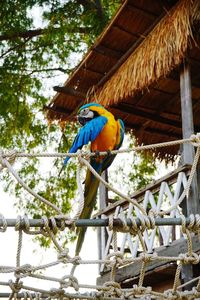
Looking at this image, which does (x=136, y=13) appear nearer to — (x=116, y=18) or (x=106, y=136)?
(x=116, y=18)

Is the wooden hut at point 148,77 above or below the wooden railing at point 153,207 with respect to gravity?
above

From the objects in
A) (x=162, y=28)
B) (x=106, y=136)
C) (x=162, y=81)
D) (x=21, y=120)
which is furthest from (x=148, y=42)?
(x=21, y=120)

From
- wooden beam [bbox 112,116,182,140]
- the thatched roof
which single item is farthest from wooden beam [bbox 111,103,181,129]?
wooden beam [bbox 112,116,182,140]

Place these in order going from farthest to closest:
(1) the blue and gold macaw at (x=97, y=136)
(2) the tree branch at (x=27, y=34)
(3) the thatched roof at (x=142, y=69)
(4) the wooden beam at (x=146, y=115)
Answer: (2) the tree branch at (x=27, y=34) → (4) the wooden beam at (x=146, y=115) → (3) the thatched roof at (x=142, y=69) → (1) the blue and gold macaw at (x=97, y=136)

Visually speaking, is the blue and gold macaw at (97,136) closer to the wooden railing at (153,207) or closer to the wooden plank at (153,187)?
the wooden railing at (153,207)

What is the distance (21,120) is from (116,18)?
4.84 meters

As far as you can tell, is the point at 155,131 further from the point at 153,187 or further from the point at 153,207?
the point at 153,207

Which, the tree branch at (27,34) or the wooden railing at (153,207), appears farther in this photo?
the tree branch at (27,34)

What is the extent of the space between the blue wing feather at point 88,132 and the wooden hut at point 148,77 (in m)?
1.02

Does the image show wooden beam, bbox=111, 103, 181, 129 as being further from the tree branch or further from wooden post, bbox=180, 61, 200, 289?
the tree branch

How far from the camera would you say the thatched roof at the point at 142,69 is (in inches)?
236

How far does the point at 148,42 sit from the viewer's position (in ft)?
21.2

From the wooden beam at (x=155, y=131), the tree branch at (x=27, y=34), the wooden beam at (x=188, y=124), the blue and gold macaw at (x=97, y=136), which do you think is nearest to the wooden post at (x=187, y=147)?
the wooden beam at (x=188, y=124)

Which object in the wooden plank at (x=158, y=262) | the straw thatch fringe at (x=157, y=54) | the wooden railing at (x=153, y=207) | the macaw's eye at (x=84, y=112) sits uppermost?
the straw thatch fringe at (x=157, y=54)
